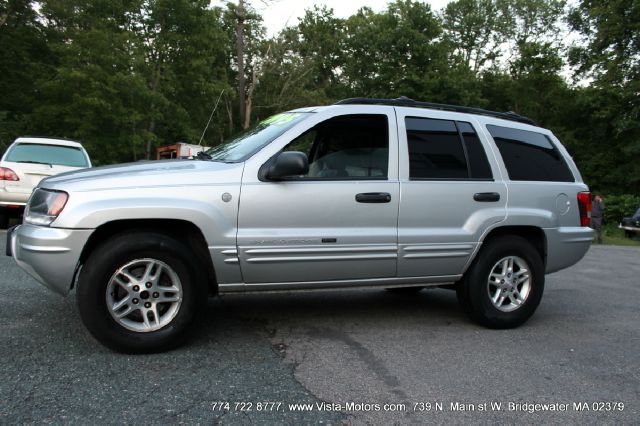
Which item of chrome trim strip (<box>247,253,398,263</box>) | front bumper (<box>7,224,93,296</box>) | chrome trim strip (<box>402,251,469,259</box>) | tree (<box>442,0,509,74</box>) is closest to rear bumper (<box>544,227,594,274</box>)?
chrome trim strip (<box>402,251,469,259</box>)

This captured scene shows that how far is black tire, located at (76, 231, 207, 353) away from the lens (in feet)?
10.7

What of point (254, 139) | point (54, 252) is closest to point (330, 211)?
point (254, 139)

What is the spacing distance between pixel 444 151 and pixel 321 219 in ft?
4.51

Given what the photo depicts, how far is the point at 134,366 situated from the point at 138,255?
715 mm

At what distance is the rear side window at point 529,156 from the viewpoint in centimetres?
468

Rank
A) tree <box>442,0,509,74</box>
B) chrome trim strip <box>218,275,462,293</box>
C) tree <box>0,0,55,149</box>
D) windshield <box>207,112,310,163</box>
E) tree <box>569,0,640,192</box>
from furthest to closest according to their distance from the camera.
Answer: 1. tree <box>442,0,509,74</box>
2. tree <box>569,0,640,192</box>
3. tree <box>0,0,55,149</box>
4. windshield <box>207,112,310,163</box>
5. chrome trim strip <box>218,275,462,293</box>

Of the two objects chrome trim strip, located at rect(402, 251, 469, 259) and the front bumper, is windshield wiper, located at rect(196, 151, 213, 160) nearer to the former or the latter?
the front bumper

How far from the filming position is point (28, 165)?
8781 mm

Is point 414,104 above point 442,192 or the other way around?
above

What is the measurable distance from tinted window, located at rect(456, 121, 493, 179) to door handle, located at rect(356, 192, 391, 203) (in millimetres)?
935

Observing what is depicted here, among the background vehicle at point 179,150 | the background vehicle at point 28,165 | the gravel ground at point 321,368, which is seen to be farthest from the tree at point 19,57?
the gravel ground at point 321,368

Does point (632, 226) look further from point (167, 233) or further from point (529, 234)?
point (167, 233)

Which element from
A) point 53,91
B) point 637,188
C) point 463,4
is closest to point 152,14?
point 53,91

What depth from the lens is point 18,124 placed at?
19.7m
